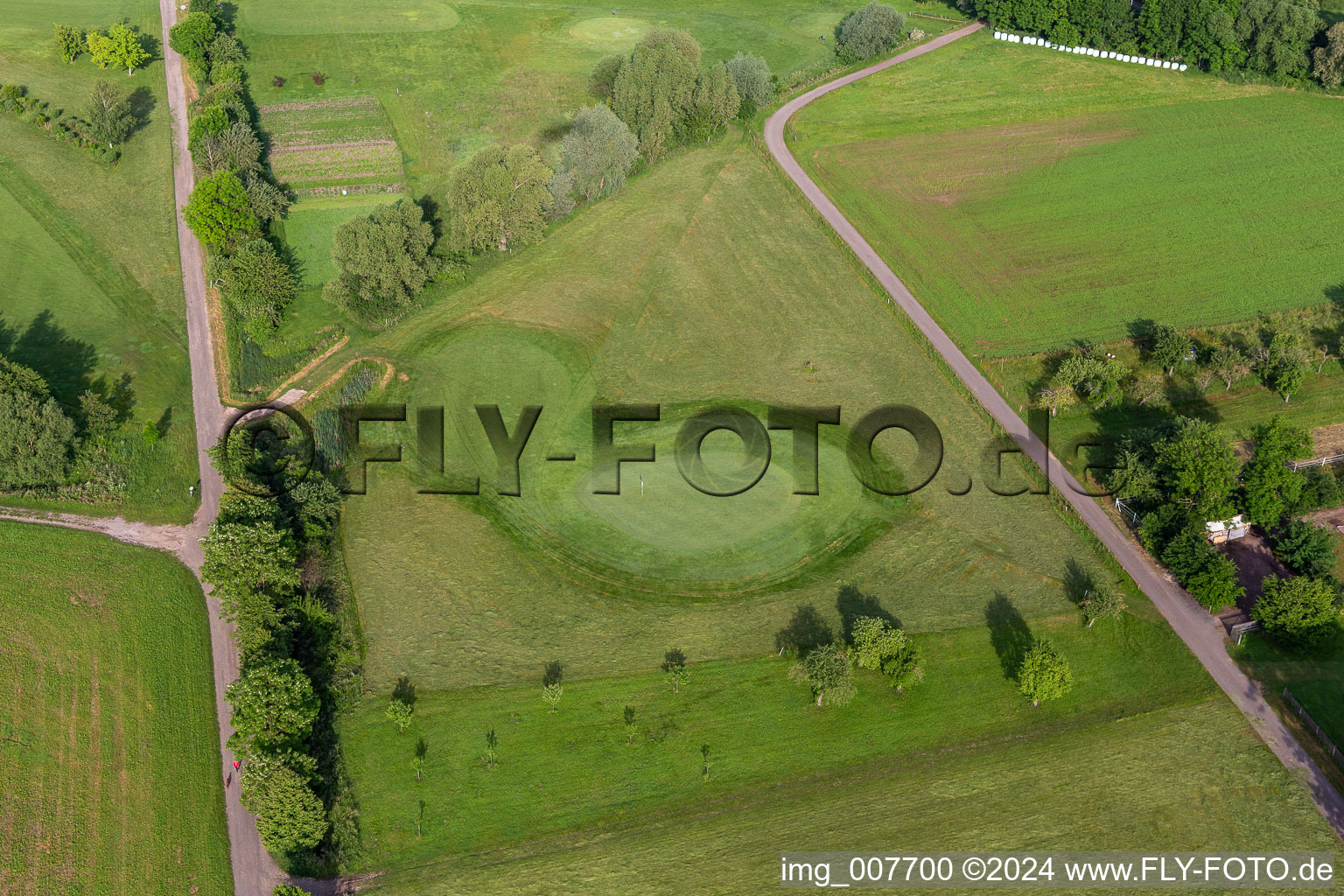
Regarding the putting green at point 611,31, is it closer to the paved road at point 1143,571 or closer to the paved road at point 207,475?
the paved road at point 1143,571

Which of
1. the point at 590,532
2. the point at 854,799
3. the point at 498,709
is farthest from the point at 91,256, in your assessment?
the point at 854,799

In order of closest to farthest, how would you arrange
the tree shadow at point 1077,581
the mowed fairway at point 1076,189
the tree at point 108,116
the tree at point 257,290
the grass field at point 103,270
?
the tree shadow at point 1077,581
the grass field at point 103,270
the tree at point 257,290
the mowed fairway at point 1076,189
the tree at point 108,116

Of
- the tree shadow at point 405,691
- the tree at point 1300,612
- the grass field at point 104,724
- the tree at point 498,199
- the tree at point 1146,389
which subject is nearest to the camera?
the grass field at point 104,724

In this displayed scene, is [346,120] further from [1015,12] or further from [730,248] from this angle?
[1015,12]

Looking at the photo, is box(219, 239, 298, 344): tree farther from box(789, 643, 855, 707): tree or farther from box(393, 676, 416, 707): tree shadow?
box(789, 643, 855, 707): tree

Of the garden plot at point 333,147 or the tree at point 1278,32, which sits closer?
the garden plot at point 333,147

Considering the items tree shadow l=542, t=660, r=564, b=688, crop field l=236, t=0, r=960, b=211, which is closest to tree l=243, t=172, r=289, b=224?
crop field l=236, t=0, r=960, b=211

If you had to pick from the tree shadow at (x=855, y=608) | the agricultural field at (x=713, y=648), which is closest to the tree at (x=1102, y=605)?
the agricultural field at (x=713, y=648)

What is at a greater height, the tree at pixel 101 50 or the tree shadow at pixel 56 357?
the tree at pixel 101 50
